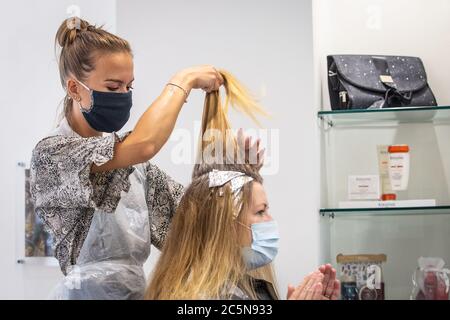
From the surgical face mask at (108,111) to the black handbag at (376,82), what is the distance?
790mm

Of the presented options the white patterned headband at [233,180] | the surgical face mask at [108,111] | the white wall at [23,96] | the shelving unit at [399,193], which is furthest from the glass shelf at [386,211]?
the white wall at [23,96]

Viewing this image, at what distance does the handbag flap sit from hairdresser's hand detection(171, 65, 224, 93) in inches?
21.2

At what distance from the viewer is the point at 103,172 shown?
2176 millimetres

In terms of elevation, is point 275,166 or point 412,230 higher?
point 275,166

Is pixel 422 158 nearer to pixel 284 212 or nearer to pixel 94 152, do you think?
pixel 284 212

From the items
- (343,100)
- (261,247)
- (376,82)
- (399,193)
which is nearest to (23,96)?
(261,247)

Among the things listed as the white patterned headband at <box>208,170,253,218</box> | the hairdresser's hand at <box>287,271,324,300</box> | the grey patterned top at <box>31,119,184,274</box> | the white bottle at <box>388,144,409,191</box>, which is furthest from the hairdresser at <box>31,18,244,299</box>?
the white bottle at <box>388,144,409,191</box>

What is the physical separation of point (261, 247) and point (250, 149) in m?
0.32

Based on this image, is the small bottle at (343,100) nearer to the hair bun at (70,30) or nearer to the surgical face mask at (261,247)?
the surgical face mask at (261,247)

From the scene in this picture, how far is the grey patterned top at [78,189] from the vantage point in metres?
2.16

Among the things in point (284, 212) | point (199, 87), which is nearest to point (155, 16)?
point (199, 87)

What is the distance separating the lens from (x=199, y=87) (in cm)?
231

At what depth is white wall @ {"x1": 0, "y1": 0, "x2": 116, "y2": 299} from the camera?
243cm
